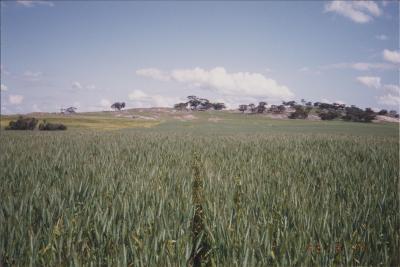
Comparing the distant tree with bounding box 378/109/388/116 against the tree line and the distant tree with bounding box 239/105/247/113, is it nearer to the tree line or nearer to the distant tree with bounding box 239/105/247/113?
the tree line

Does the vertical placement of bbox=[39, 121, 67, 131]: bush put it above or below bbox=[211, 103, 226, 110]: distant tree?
below

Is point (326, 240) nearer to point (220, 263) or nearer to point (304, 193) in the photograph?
point (220, 263)

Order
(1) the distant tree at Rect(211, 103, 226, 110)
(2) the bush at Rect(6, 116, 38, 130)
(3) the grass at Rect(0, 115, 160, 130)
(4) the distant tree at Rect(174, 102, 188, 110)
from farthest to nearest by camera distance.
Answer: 1. (4) the distant tree at Rect(174, 102, 188, 110)
2. (1) the distant tree at Rect(211, 103, 226, 110)
3. (3) the grass at Rect(0, 115, 160, 130)
4. (2) the bush at Rect(6, 116, 38, 130)

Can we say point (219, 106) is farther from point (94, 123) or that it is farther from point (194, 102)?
point (94, 123)

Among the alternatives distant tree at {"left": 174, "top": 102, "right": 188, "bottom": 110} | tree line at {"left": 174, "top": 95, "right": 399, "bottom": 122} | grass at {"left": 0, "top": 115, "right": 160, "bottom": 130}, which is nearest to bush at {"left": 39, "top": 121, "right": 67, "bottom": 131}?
grass at {"left": 0, "top": 115, "right": 160, "bottom": 130}

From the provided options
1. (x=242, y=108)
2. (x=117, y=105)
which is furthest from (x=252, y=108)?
Answer: (x=117, y=105)

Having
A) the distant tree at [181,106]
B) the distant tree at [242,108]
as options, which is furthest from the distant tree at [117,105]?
the distant tree at [242,108]

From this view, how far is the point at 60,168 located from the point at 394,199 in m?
7.03

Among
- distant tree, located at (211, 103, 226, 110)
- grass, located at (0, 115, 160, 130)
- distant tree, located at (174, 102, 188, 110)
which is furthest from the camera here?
distant tree, located at (174, 102, 188, 110)

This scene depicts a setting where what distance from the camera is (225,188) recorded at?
14.8 feet

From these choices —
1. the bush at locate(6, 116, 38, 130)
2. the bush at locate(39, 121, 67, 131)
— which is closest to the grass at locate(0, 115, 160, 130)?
the bush at locate(39, 121, 67, 131)

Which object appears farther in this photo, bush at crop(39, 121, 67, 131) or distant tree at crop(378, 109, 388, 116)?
distant tree at crop(378, 109, 388, 116)

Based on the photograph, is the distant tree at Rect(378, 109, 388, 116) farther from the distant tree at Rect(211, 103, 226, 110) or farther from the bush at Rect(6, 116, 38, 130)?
the bush at Rect(6, 116, 38, 130)

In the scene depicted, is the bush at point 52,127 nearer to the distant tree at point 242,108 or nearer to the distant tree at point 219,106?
the distant tree at point 242,108
